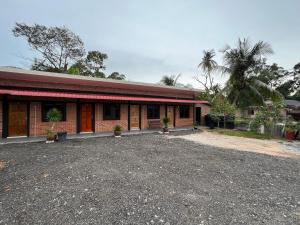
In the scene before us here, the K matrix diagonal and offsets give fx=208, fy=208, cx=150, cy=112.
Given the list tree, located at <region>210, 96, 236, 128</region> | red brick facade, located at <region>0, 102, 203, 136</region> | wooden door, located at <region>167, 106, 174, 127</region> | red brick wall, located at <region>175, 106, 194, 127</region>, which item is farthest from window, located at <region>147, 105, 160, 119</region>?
tree, located at <region>210, 96, 236, 128</region>

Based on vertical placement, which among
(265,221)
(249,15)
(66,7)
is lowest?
(265,221)

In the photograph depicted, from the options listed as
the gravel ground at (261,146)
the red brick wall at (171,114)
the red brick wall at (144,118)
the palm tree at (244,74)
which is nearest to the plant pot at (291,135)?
the gravel ground at (261,146)

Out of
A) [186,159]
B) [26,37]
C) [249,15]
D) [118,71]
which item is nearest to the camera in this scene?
[186,159]

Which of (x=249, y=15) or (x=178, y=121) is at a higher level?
(x=249, y=15)

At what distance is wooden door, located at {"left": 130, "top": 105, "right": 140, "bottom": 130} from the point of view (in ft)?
57.2

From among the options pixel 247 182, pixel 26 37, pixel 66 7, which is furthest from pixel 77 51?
pixel 247 182

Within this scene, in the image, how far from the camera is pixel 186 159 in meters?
8.20

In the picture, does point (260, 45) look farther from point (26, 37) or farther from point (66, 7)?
point (26, 37)

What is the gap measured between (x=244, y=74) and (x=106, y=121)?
15507mm

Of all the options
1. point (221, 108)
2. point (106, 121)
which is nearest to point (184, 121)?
point (221, 108)

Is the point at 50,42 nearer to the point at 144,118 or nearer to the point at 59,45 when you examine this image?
the point at 59,45

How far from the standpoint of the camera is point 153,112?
61.9 ft

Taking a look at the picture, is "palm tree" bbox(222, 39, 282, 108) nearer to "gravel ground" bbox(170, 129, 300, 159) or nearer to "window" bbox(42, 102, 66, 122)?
"gravel ground" bbox(170, 129, 300, 159)

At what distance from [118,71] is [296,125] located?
3053 cm
